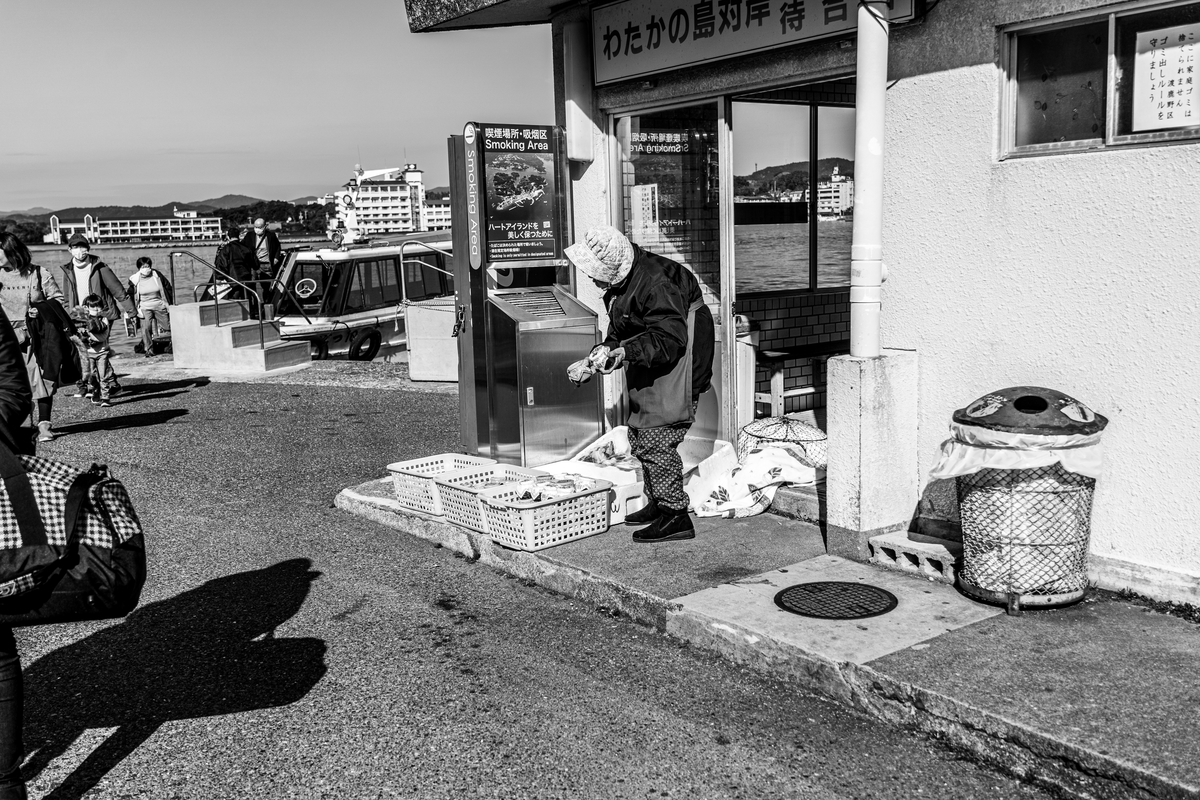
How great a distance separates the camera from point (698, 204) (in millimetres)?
7926

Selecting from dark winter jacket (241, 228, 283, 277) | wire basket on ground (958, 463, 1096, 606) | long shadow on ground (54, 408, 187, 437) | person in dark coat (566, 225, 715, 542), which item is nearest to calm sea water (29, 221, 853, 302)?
person in dark coat (566, 225, 715, 542)

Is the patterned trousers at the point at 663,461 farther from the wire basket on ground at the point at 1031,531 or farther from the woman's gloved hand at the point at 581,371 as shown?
the wire basket on ground at the point at 1031,531

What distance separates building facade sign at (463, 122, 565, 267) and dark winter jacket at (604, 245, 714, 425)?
6.08 ft

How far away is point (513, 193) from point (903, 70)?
10.4 ft

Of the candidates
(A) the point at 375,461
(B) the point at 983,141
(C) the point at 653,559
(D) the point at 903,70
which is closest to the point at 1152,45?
(B) the point at 983,141

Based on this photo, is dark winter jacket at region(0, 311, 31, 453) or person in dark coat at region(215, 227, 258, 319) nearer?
dark winter jacket at region(0, 311, 31, 453)

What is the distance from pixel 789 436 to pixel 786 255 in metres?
2.09

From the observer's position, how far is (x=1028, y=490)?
4621 mm

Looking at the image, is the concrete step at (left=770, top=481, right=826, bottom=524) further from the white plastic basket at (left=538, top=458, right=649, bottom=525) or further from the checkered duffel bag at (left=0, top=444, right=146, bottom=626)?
the checkered duffel bag at (left=0, top=444, right=146, bottom=626)

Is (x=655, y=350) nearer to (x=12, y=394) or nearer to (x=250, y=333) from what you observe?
(x=12, y=394)

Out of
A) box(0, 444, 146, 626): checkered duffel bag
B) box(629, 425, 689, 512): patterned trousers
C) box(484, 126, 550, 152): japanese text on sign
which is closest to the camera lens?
box(0, 444, 146, 626): checkered duffel bag

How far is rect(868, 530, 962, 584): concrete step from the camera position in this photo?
5.20 meters

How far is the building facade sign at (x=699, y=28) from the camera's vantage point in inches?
239

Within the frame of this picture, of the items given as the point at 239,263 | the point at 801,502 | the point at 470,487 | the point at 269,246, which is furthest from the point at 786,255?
the point at 269,246
